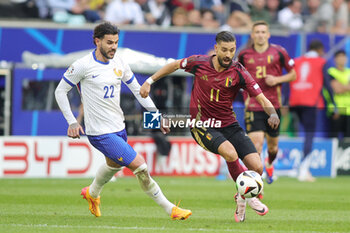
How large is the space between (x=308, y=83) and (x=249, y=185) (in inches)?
364

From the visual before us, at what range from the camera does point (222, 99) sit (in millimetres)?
9500

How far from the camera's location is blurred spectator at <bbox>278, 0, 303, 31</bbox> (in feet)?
74.9

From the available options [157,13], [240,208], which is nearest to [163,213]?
[240,208]

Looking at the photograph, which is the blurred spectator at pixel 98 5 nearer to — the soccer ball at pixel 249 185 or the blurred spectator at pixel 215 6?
the blurred spectator at pixel 215 6

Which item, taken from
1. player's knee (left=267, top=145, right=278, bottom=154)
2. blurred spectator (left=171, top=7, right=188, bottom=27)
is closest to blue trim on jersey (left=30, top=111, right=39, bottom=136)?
blurred spectator (left=171, top=7, right=188, bottom=27)

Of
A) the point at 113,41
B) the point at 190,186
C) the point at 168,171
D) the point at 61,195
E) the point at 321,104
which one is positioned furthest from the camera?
the point at 321,104

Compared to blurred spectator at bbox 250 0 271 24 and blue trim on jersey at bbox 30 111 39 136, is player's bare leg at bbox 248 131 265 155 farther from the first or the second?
blurred spectator at bbox 250 0 271 24

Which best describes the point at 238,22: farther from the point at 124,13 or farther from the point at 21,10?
the point at 21,10

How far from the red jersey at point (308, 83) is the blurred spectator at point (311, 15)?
4460 mm

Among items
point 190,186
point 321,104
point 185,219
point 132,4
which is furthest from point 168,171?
point 185,219

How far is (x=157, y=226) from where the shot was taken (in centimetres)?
884

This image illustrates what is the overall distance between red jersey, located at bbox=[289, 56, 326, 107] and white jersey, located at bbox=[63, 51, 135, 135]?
8.81m

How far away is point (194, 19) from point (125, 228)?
1296 cm

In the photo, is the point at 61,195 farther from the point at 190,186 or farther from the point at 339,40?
the point at 339,40
